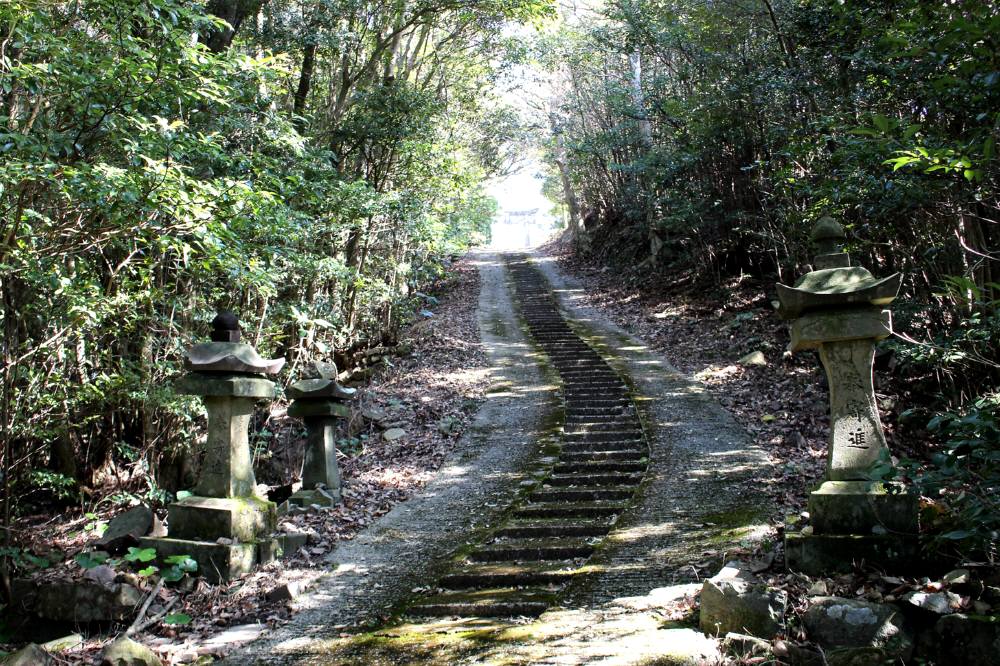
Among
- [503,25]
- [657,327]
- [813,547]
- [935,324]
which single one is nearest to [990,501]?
[813,547]

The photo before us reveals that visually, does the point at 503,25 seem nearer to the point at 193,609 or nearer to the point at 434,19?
the point at 434,19

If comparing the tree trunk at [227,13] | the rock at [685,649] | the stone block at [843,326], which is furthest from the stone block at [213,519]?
the tree trunk at [227,13]

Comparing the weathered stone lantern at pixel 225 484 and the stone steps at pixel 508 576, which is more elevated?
the weathered stone lantern at pixel 225 484

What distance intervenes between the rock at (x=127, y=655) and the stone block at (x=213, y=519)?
1573 millimetres

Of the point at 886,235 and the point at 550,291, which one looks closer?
the point at 886,235

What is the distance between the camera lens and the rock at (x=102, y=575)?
5262 millimetres

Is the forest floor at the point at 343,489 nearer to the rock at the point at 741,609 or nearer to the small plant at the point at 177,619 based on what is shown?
the small plant at the point at 177,619

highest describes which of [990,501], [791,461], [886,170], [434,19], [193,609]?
[434,19]

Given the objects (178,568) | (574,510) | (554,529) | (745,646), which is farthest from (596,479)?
(178,568)

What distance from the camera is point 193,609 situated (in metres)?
5.27

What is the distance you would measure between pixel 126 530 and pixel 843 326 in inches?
240

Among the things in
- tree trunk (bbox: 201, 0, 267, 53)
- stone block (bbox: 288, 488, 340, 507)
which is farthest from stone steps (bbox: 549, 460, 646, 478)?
tree trunk (bbox: 201, 0, 267, 53)

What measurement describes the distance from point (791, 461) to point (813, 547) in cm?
317

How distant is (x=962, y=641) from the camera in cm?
366
